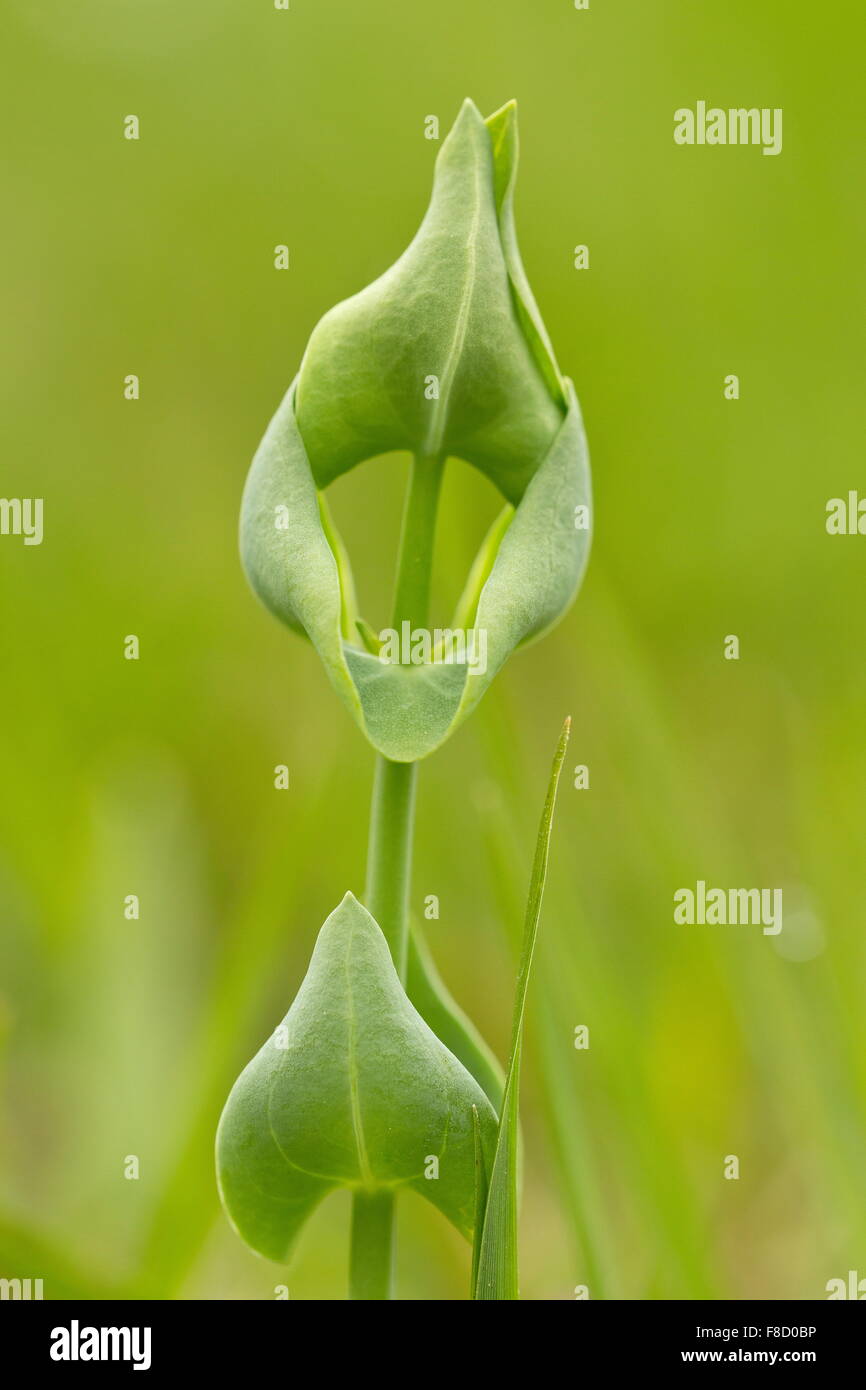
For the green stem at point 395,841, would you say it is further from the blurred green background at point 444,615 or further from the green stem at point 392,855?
the blurred green background at point 444,615

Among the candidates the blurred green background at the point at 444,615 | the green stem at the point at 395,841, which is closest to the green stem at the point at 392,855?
the green stem at the point at 395,841

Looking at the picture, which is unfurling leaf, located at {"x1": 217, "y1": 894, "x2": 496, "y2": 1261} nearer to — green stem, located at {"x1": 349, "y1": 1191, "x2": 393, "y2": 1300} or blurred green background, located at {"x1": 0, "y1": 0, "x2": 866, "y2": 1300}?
green stem, located at {"x1": 349, "y1": 1191, "x2": 393, "y2": 1300}

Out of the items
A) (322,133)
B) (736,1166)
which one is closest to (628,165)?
(322,133)

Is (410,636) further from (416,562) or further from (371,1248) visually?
(371,1248)

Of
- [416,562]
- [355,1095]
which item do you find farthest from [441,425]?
[355,1095]

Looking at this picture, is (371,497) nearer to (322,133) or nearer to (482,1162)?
(322,133)
